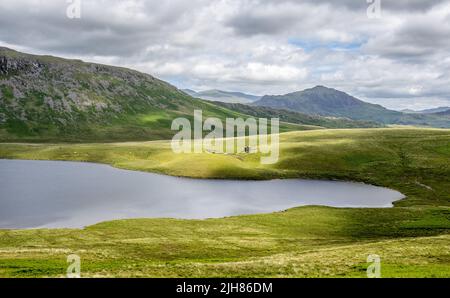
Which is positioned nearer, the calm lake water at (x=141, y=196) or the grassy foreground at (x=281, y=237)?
the grassy foreground at (x=281, y=237)

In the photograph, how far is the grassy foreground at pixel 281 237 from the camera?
38094 mm

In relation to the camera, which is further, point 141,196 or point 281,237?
point 141,196

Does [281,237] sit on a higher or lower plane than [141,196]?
lower

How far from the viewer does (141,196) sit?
10681 cm

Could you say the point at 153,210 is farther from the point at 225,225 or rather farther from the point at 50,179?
the point at 50,179

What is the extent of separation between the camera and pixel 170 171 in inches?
5950

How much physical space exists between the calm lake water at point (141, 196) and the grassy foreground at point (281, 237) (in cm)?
859

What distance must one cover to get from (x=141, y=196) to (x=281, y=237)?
50416mm

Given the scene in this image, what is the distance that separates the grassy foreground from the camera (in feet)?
125

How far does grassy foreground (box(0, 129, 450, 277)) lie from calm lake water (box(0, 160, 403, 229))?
8.59 m

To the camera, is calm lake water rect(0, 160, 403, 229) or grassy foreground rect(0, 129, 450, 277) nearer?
grassy foreground rect(0, 129, 450, 277)

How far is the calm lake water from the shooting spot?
85.6 metres

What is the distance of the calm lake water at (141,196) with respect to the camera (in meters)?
85.6
